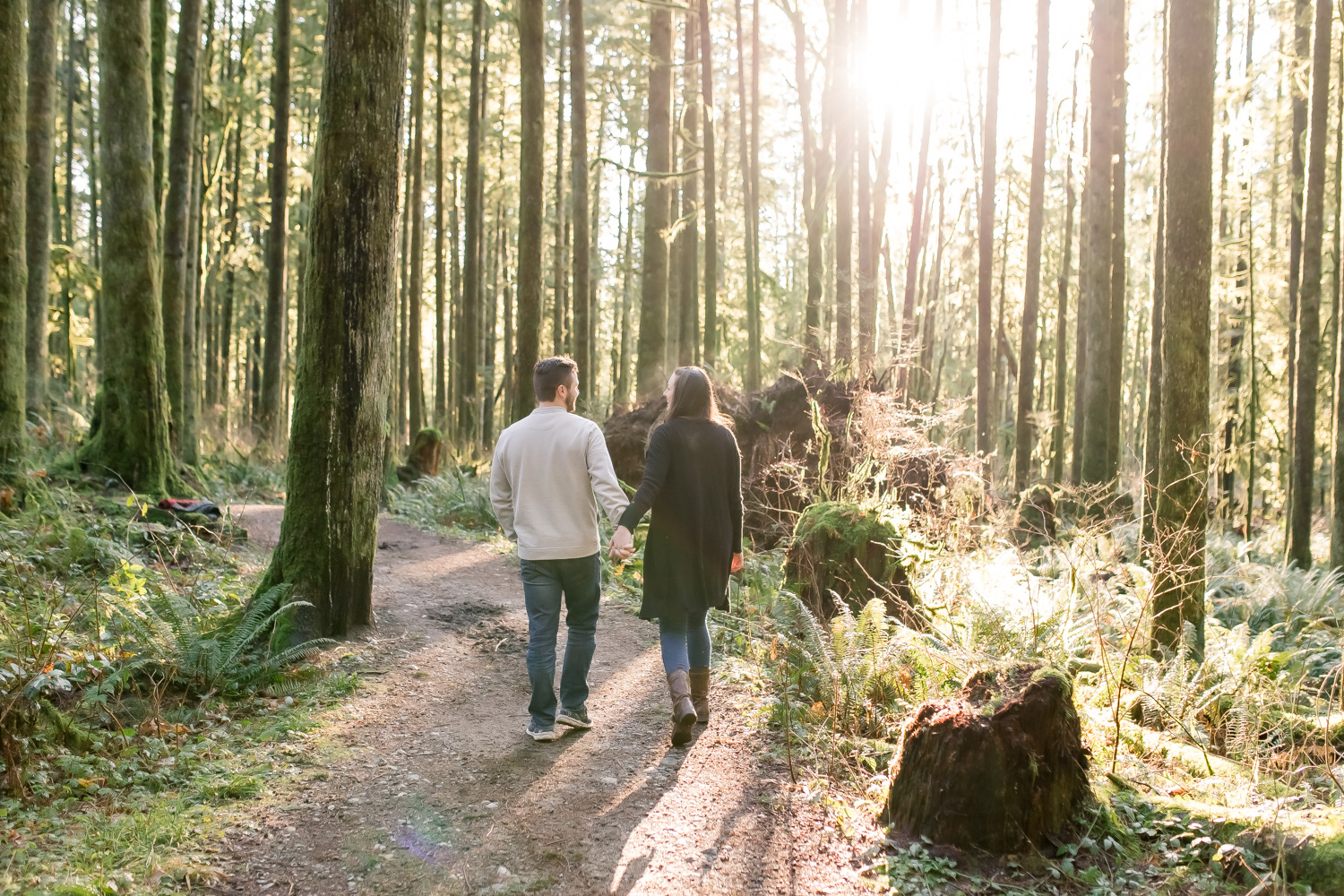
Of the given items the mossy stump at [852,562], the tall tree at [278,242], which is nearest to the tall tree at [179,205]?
the tall tree at [278,242]

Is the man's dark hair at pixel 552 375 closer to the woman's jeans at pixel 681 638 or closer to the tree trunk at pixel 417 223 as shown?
the woman's jeans at pixel 681 638

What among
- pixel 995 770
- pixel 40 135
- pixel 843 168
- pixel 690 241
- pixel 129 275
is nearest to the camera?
pixel 995 770

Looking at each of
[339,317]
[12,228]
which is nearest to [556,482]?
[339,317]

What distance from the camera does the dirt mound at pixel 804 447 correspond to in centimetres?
933

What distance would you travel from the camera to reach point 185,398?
13047 millimetres

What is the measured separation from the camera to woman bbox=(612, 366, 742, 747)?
202 inches

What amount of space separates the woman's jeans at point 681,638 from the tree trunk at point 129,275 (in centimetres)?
757

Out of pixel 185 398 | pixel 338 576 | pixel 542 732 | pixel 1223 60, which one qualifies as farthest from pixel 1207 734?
pixel 1223 60

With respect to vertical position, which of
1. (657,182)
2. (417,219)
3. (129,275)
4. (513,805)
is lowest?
(513,805)

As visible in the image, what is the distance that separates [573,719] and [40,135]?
13.1m

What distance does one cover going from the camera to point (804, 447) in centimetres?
1221

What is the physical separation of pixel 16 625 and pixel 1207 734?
7.74m

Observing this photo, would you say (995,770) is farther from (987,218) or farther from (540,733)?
(987,218)

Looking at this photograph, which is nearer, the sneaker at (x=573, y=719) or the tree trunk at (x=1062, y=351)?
the sneaker at (x=573, y=719)
